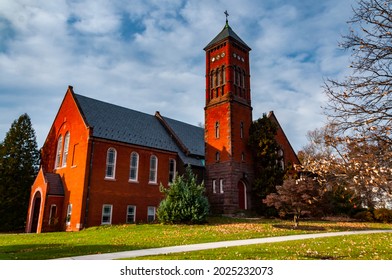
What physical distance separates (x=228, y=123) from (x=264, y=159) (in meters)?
5.00

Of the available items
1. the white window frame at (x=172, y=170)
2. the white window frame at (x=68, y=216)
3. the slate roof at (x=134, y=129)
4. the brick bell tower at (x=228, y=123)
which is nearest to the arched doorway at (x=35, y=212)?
the white window frame at (x=68, y=216)

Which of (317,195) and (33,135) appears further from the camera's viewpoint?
(33,135)

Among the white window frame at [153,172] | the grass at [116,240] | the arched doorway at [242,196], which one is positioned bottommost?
the grass at [116,240]

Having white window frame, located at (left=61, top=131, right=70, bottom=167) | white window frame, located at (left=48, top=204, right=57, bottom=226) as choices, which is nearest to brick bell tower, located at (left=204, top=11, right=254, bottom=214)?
white window frame, located at (left=61, top=131, right=70, bottom=167)

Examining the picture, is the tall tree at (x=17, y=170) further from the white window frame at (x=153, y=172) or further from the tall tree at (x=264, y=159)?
the tall tree at (x=264, y=159)

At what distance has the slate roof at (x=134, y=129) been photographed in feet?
95.0

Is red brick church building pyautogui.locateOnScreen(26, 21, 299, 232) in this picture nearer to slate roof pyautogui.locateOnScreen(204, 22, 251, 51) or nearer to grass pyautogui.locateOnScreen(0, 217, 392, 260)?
slate roof pyautogui.locateOnScreen(204, 22, 251, 51)

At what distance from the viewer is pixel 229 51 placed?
33.9 meters

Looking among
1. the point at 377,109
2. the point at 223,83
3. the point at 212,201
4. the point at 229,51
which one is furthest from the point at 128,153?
the point at 377,109

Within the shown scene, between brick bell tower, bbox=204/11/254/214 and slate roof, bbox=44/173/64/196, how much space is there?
1357cm

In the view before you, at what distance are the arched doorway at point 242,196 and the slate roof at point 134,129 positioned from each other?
16.3 ft
